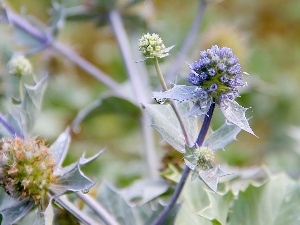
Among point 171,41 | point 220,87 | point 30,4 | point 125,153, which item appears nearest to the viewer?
point 220,87

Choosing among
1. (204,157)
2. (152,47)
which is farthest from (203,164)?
(152,47)

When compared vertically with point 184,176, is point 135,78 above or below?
above

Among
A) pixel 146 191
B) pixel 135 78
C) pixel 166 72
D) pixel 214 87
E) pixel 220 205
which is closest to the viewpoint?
pixel 214 87

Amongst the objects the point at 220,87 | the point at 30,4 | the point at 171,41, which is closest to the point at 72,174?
the point at 220,87

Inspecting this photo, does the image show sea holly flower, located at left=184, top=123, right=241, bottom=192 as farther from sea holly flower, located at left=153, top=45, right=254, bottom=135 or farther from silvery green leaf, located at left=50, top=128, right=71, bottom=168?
silvery green leaf, located at left=50, top=128, right=71, bottom=168

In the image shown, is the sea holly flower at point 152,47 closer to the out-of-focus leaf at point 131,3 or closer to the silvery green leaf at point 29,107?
the silvery green leaf at point 29,107

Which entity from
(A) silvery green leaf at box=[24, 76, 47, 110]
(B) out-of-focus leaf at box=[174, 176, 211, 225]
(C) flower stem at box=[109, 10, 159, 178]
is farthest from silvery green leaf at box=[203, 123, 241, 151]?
(C) flower stem at box=[109, 10, 159, 178]

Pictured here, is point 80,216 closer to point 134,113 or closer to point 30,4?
point 134,113

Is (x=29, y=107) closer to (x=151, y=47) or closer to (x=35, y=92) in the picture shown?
(x=35, y=92)
